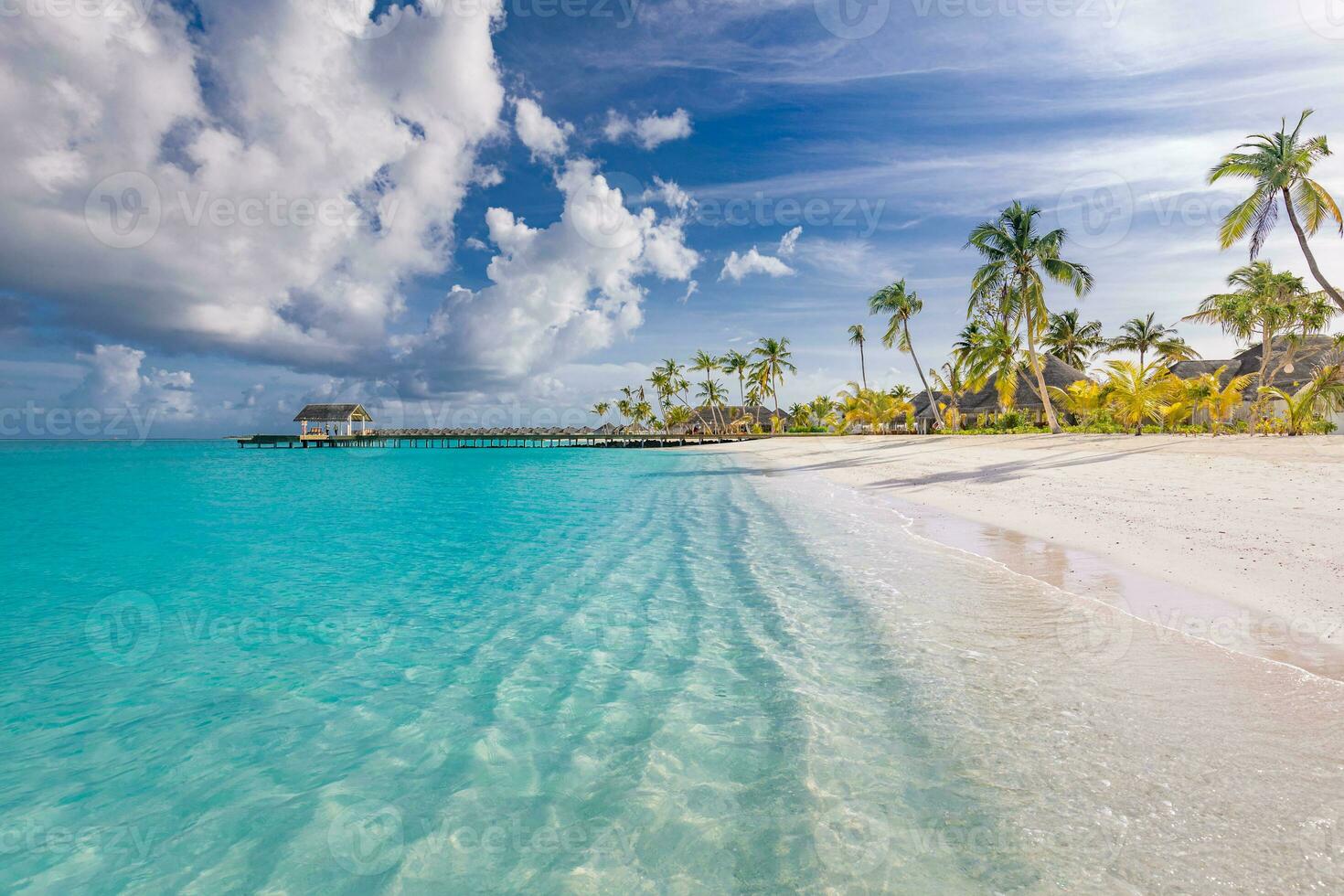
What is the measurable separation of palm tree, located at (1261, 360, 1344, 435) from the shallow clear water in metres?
23.3

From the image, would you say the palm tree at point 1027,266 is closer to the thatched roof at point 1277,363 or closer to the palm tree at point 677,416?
the thatched roof at point 1277,363

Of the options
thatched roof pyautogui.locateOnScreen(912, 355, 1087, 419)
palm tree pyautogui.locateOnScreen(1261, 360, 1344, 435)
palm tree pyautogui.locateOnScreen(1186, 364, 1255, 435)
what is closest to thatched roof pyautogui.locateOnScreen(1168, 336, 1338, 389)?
thatched roof pyautogui.locateOnScreen(912, 355, 1087, 419)

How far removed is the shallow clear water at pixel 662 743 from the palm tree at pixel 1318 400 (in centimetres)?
2325

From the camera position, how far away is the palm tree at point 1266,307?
2711cm

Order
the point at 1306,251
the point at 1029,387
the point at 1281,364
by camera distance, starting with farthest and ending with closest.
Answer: the point at 1029,387 → the point at 1281,364 → the point at 1306,251

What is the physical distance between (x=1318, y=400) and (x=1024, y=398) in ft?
77.7

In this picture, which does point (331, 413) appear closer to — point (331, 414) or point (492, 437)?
point (331, 414)

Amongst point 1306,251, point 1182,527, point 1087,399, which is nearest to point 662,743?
point 1182,527

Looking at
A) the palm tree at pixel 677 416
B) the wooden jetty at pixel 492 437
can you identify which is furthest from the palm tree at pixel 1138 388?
the palm tree at pixel 677 416

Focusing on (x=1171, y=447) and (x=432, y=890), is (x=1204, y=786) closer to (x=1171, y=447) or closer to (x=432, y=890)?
(x=432, y=890)

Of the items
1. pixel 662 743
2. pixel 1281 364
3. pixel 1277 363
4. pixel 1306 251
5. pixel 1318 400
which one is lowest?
pixel 662 743

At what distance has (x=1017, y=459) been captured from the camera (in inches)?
808

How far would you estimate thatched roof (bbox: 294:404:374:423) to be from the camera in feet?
267

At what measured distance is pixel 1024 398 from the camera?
143 feet
